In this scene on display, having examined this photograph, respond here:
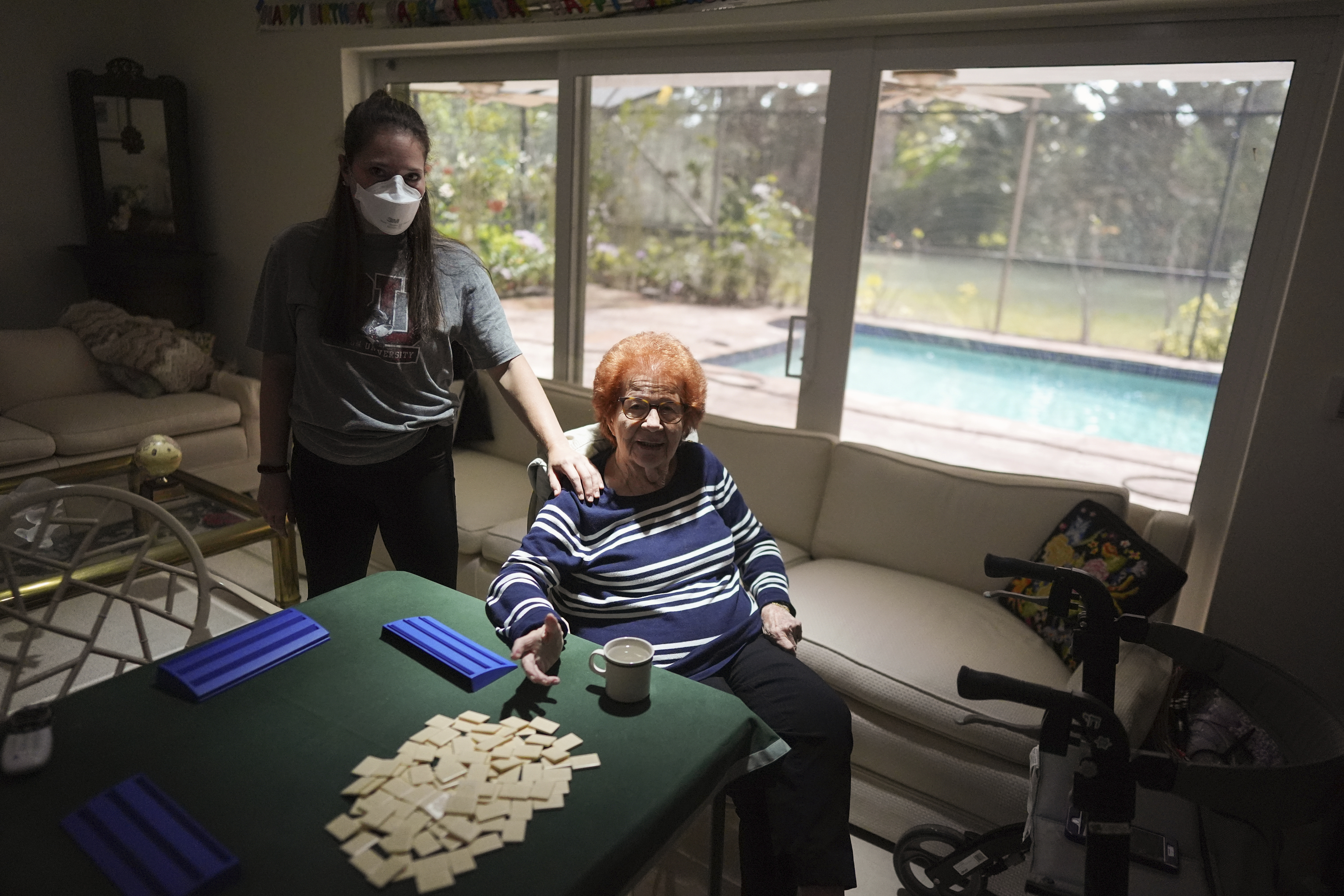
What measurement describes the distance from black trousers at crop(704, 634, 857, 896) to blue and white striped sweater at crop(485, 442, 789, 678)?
0.38 feet

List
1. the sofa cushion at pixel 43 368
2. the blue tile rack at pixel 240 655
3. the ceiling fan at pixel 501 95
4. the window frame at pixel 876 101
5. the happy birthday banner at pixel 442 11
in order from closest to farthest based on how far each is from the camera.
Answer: the blue tile rack at pixel 240 655
the window frame at pixel 876 101
the happy birthday banner at pixel 442 11
the ceiling fan at pixel 501 95
the sofa cushion at pixel 43 368

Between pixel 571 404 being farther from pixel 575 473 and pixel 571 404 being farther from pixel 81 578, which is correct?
pixel 81 578

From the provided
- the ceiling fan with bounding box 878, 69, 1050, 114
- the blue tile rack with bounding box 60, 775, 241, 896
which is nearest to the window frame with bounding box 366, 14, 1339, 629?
the ceiling fan with bounding box 878, 69, 1050, 114

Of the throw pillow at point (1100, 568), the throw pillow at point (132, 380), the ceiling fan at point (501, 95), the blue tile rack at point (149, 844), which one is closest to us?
the blue tile rack at point (149, 844)

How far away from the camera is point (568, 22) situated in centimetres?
303

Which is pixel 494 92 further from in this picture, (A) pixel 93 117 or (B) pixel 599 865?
(B) pixel 599 865

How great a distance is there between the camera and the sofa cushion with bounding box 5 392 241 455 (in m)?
3.47

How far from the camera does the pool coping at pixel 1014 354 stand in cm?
249

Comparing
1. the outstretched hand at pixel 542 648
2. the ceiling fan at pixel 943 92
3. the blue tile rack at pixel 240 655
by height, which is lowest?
the blue tile rack at pixel 240 655

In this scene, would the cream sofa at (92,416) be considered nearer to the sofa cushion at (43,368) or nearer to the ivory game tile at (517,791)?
the sofa cushion at (43,368)

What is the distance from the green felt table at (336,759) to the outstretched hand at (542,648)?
3cm

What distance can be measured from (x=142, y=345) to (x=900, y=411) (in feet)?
10.8

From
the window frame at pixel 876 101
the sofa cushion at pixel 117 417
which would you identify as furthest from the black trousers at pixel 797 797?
the sofa cushion at pixel 117 417

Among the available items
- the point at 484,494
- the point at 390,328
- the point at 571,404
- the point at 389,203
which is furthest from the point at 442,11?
the point at 390,328
